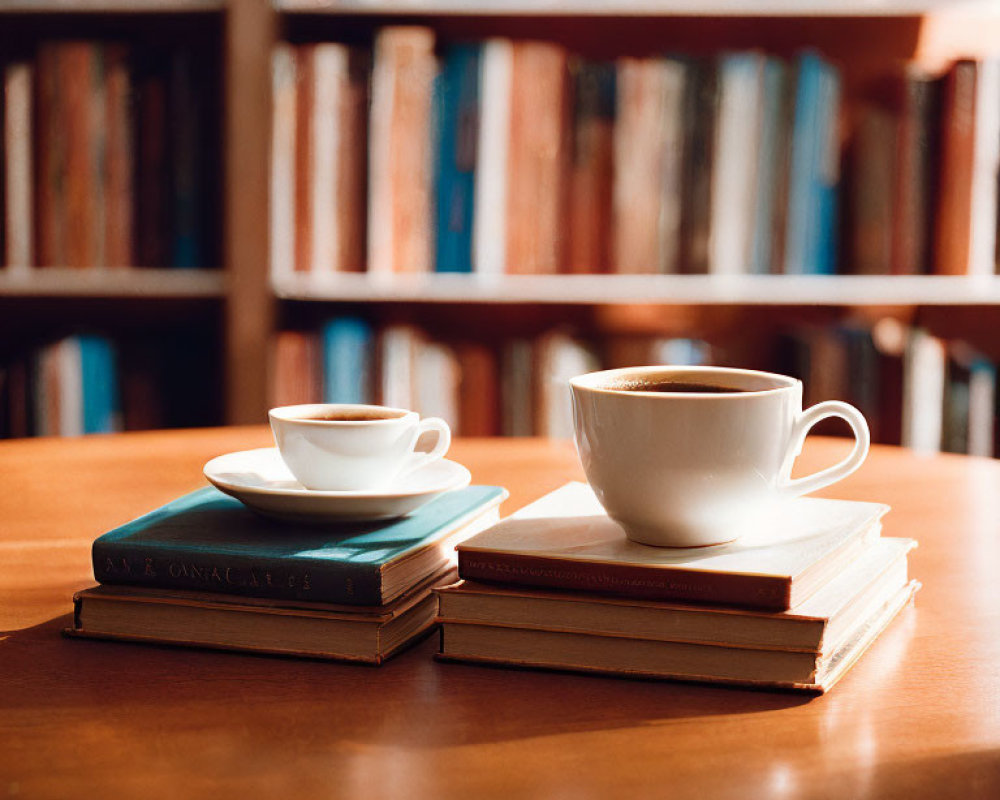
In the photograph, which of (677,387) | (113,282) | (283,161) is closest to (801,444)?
(677,387)

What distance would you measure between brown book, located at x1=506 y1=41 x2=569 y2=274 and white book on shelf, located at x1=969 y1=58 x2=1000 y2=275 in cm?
62

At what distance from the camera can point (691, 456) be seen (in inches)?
22.5

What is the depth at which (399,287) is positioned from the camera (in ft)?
5.90

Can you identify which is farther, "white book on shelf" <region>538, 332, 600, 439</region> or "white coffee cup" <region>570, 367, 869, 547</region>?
"white book on shelf" <region>538, 332, 600, 439</region>

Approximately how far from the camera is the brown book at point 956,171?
5.84ft

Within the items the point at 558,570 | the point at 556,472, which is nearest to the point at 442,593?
the point at 558,570

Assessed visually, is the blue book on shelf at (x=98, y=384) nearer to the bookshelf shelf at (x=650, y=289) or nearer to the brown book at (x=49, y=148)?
the brown book at (x=49, y=148)

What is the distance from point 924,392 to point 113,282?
4.19ft

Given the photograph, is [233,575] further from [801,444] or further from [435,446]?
[801,444]

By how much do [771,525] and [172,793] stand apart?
34cm

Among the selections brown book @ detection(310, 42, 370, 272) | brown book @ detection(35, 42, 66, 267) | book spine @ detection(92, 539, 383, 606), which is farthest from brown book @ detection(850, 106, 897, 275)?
book spine @ detection(92, 539, 383, 606)

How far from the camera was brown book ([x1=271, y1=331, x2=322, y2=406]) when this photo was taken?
6.09ft

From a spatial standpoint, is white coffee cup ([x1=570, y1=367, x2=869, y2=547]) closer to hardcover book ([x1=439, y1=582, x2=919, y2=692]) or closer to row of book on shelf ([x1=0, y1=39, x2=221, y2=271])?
hardcover book ([x1=439, y1=582, x2=919, y2=692])

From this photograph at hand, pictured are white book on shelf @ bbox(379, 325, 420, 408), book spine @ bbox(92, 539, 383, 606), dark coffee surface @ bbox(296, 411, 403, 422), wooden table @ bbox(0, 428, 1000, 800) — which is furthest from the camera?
white book on shelf @ bbox(379, 325, 420, 408)
